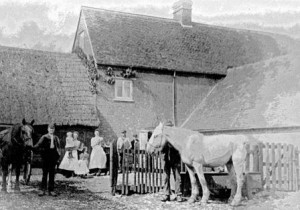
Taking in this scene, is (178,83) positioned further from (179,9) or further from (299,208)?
(299,208)

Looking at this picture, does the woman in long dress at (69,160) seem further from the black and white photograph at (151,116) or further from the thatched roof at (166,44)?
the thatched roof at (166,44)

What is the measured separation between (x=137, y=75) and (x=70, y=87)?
13.5 feet

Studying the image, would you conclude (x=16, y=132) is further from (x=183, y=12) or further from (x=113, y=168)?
(x=183, y=12)


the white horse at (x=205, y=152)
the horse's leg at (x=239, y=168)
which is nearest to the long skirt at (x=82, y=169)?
the white horse at (x=205, y=152)

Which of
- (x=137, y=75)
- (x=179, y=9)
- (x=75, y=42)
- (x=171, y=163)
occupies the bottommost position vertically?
(x=171, y=163)

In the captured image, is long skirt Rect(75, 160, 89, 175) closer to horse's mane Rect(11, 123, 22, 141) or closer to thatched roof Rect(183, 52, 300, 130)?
horse's mane Rect(11, 123, 22, 141)

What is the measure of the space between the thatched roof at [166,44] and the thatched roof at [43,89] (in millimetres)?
2070

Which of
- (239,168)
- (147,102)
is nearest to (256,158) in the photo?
(239,168)

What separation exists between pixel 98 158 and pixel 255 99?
8.56 m

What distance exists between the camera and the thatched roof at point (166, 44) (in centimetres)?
2498

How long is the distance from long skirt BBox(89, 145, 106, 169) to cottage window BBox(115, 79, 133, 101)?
19.4 feet

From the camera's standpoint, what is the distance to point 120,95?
24.6 meters

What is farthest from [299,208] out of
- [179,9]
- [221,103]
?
[179,9]

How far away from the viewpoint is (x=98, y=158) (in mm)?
18750
